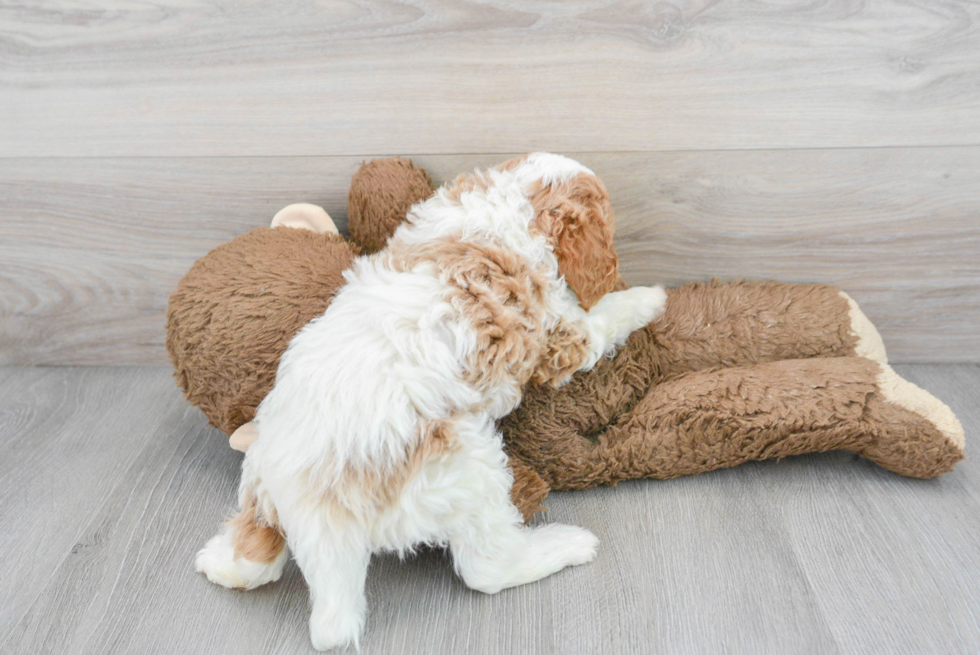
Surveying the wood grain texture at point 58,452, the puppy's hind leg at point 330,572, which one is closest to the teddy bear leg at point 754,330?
the puppy's hind leg at point 330,572

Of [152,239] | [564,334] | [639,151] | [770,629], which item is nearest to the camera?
[770,629]

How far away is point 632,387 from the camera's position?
1157 millimetres

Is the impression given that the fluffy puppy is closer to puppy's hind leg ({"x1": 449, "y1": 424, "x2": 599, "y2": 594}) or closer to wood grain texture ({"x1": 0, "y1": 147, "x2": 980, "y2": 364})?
puppy's hind leg ({"x1": 449, "y1": 424, "x2": 599, "y2": 594})

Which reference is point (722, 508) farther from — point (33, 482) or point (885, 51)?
point (33, 482)

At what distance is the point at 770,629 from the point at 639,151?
79 centimetres

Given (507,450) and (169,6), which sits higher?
(169,6)

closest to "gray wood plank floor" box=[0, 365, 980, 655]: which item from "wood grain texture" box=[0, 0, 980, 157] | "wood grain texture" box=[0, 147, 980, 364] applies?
"wood grain texture" box=[0, 147, 980, 364]

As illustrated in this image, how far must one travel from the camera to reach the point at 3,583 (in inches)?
39.4

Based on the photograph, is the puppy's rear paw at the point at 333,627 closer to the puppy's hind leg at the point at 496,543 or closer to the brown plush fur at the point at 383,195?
the puppy's hind leg at the point at 496,543

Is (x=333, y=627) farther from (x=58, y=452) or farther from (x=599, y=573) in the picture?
(x=58, y=452)

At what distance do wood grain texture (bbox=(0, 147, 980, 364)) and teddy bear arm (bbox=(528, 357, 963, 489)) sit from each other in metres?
0.29

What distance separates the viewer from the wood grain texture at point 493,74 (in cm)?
115

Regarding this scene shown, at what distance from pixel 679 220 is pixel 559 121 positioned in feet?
0.96

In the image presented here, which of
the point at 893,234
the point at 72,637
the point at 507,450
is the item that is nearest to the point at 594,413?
the point at 507,450
